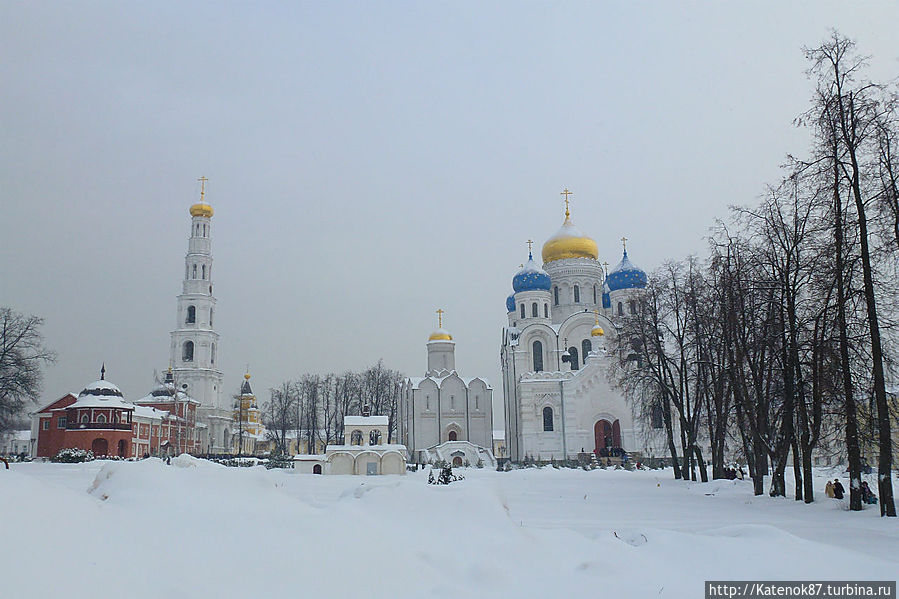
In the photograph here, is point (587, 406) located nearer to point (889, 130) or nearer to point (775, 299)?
point (775, 299)

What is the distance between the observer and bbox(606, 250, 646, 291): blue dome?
2515 inches

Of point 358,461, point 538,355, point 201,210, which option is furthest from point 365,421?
point 201,210

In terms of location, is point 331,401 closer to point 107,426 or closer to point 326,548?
point 107,426

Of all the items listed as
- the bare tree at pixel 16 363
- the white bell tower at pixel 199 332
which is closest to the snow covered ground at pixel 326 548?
the bare tree at pixel 16 363

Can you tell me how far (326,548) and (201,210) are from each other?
2884 inches

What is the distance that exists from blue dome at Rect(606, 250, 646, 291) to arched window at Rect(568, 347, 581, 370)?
6.87 metres

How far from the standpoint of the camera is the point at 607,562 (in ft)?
25.9

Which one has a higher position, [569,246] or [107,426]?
[569,246]

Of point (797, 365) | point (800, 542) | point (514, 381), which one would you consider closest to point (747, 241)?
point (797, 365)

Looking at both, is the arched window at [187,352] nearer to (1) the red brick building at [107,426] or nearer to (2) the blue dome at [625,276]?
(1) the red brick building at [107,426]

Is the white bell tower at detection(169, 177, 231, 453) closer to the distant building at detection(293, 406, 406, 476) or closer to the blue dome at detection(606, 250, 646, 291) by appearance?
the distant building at detection(293, 406, 406, 476)

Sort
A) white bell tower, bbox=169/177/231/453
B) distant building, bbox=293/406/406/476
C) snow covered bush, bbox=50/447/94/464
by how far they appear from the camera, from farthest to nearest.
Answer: white bell tower, bbox=169/177/231/453, snow covered bush, bbox=50/447/94/464, distant building, bbox=293/406/406/476

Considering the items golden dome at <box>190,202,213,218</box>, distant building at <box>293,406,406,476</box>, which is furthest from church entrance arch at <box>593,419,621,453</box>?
golden dome at <box>190,202,213,218</box>

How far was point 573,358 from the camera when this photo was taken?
62.0 m
